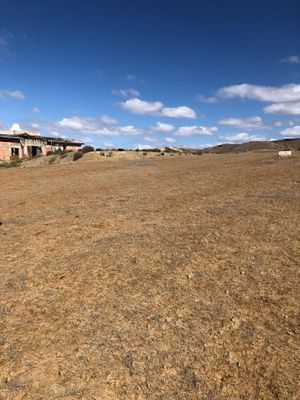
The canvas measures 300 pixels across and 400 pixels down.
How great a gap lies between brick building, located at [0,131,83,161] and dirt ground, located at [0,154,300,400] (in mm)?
47239

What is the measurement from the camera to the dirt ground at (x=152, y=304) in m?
4.00

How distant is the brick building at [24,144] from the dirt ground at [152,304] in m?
47.2

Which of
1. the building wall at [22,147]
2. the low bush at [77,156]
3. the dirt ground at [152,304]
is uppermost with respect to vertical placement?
the building wall at [22,147]

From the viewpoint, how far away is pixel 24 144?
57.3m

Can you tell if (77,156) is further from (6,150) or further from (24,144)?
(24,144)

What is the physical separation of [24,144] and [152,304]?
56109 mm

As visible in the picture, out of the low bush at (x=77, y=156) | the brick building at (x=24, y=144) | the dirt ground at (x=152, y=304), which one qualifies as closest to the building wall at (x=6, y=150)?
the brick building at (x=24, y=144)

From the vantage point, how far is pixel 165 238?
8336 millimetres

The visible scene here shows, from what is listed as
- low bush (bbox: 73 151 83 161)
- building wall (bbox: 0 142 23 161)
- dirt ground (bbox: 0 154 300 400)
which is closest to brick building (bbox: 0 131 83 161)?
building wall (bbox: 0 142 23 161)

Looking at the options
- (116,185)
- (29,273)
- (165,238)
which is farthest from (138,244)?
(116,185)

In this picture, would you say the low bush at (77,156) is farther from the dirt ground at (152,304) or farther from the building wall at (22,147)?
the dirt ground at (152,304)

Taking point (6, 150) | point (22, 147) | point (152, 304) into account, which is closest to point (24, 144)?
point (22, 147)

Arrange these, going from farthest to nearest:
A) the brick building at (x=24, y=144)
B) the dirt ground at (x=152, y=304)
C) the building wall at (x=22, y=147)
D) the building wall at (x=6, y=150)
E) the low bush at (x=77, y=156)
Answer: the brick building at (x=24, y=144), the building wall at (x=22, y=147), the building wall at (x=6, y=150), the low bush at (x=77, y=156), the dirt ground at (x=152, y=304)

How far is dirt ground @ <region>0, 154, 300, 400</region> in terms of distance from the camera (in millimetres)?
4000
